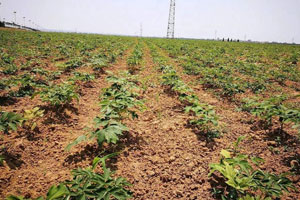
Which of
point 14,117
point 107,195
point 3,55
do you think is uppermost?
point 3,55

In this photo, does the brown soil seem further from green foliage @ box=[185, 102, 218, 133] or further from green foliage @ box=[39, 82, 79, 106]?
green foliage @ box=[185, 102, 218, 133]

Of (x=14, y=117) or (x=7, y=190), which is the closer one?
(x=7, y=190)

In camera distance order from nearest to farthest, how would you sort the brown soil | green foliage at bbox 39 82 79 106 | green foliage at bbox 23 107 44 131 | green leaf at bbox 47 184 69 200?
1. green leaf at bbox 47 184 69 200
2. the brown soil
3. green foliage at bbox 23 107 44 131
4. green foliage at bbox 39 82 79 106

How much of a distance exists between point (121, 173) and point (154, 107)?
237 cm

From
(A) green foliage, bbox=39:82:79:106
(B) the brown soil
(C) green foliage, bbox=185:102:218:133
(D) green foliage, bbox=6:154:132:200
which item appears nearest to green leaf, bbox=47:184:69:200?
(D) green foliage, bbox=6:154:132:200

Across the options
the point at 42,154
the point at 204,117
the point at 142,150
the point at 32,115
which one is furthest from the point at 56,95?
the point at 204,117

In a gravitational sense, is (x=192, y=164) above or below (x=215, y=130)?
below

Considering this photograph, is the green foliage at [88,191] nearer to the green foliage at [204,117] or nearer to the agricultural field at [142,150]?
the agricultural field at [142,150]

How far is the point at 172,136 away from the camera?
3281 mm

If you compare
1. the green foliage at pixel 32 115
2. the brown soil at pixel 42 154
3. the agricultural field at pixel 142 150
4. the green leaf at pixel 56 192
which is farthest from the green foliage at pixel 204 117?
the green foliage at pixel 32 115

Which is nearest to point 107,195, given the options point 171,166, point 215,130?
point 171,166

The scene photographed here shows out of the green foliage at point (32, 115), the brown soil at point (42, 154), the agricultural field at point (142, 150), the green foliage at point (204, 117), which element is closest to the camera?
the agricultural field at point (142, 150)

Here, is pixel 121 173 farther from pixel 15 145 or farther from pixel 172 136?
pixel 15 145

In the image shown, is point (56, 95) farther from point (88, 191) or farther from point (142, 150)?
point (88, 191)
